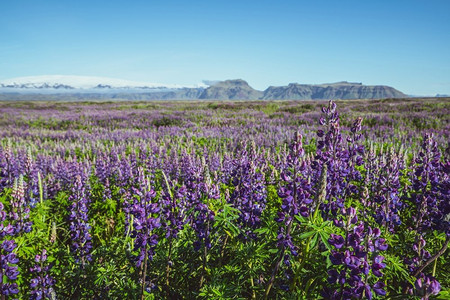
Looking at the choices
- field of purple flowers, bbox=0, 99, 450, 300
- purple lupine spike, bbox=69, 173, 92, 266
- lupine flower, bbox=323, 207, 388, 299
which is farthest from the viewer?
purple lupine spike, bbox=69, 173, 92, 266

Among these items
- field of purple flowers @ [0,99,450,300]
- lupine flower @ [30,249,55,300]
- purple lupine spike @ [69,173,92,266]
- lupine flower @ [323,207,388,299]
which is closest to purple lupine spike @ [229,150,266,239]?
field of purple flowers @ [0,99,450,300]

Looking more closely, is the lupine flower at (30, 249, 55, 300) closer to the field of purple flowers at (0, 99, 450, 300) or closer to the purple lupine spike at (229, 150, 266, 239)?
the field of purple flowers at (0, 99, 450, 300)

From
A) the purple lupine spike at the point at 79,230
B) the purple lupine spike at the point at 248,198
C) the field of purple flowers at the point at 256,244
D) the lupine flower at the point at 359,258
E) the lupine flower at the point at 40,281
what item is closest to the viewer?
the lupine flower at the point at 359,258

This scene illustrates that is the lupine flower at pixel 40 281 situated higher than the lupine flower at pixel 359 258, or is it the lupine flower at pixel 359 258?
the lupine flower at pixel 359 258

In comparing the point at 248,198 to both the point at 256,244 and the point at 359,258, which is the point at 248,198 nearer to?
the point at 256,244

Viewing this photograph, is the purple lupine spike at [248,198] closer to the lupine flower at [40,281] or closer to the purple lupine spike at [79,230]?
the purple lupine spike at [79,230]

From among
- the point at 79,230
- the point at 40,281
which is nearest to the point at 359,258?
the point at 40,281

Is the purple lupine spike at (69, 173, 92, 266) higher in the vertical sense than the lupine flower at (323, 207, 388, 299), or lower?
lower

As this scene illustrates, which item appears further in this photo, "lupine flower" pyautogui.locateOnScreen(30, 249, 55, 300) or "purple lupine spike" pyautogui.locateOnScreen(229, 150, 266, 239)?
"purple lupine spike" pyautogui.locateOnScreen(229, 150, 266, 239)

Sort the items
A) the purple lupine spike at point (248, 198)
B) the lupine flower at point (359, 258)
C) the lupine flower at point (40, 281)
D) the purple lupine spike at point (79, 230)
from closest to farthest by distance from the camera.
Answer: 1. the lupine flower at point (359, 258)
2. the lupine flower at point (40, 281)
3. the purple lupine spike at point (248, 198)
4. the purple lupine spike at point (79, 230)

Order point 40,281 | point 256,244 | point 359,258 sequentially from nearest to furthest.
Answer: point 359,258 < point 40,281 < point 256,244

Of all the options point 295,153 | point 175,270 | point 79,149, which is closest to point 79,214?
point 175,270

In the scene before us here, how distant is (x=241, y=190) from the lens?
3.25m

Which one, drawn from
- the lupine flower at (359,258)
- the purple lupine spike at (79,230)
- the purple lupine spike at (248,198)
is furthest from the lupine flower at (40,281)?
the lupine flower at (359,258)
